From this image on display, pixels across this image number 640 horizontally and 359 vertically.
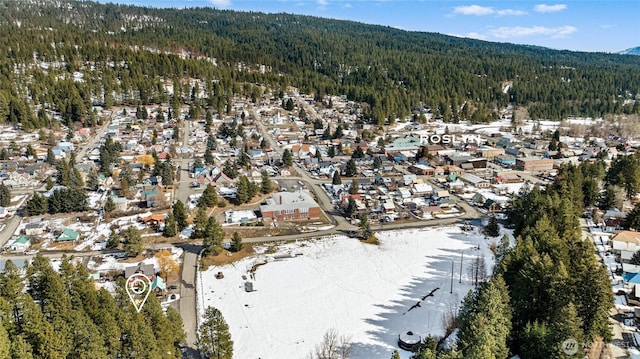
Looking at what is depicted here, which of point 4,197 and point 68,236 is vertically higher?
point 4,197

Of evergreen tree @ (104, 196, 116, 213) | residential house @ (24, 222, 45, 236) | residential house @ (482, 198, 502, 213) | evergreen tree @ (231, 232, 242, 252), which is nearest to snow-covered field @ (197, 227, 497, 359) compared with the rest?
evergreen tree @ (231, 232, 242, 252)

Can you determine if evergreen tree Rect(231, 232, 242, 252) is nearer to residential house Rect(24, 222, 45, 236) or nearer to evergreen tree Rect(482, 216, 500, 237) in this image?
residential house Rect(24, 222, 45, 236)

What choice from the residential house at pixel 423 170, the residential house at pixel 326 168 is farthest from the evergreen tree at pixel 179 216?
the residential house at pixel 423 170

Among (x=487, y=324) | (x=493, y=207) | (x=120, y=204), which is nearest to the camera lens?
(x=487, y=324)

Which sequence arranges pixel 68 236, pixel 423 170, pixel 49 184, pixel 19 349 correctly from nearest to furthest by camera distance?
pixel 19 349 → pixel 68 236 → pixel 49 184 → pixel 423 170

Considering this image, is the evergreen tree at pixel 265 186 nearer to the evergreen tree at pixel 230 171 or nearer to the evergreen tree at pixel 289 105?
the evergreen tree at pixel 230 171

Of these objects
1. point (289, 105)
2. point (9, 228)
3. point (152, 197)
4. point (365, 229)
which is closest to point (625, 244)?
point (365, 229)

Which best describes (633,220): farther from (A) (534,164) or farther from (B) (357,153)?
(B) (357,153)
